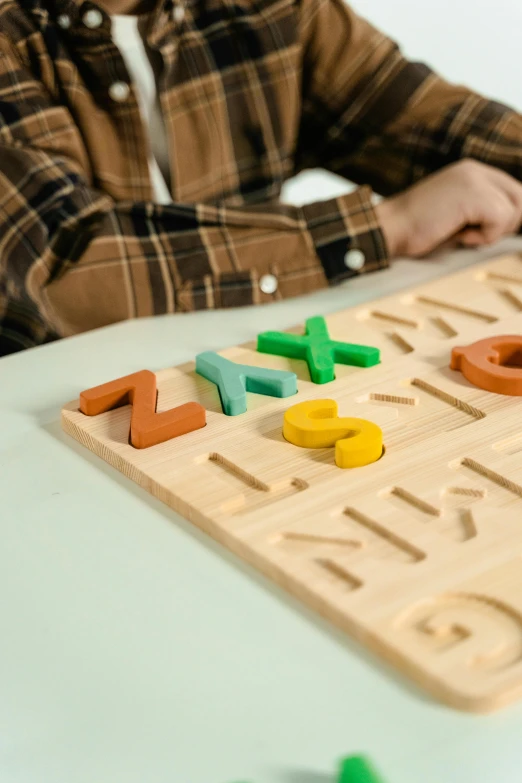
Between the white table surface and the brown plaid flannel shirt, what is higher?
the brown plaid flannel shirt

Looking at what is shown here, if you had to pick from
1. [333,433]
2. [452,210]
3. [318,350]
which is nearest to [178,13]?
[452,210]

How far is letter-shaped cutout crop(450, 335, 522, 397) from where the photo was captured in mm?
737

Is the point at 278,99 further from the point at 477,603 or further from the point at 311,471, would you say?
the point at 477,603

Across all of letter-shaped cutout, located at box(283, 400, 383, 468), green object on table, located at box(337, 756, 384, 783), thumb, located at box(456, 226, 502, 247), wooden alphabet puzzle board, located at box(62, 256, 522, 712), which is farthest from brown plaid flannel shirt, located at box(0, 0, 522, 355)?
green object on table, located at box(337, 756, 384, 783)

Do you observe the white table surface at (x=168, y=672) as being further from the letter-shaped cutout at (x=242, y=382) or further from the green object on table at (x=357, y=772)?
the letter-shaped cutout at (x=242, y=382)

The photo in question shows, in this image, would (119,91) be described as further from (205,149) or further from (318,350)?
(318,350)

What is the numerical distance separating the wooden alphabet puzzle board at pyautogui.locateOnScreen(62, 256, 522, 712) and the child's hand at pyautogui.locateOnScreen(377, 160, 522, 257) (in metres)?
0.26

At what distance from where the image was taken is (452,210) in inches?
43.6

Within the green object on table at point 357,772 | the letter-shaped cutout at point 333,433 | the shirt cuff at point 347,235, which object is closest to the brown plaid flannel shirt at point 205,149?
the shirt cuff at point 347,235

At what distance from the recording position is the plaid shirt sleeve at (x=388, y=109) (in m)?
1.24

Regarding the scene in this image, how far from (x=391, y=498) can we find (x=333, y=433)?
81 millimetres

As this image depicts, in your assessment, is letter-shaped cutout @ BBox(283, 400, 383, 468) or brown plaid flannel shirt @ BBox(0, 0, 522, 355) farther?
brown plaid flannel shirt @ BBox(0, 0, 522, 355)

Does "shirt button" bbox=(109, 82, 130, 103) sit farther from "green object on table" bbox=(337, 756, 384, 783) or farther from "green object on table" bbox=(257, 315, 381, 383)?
"green object on table" bbox=(337, 756, 384, 783)

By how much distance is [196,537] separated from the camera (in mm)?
597
